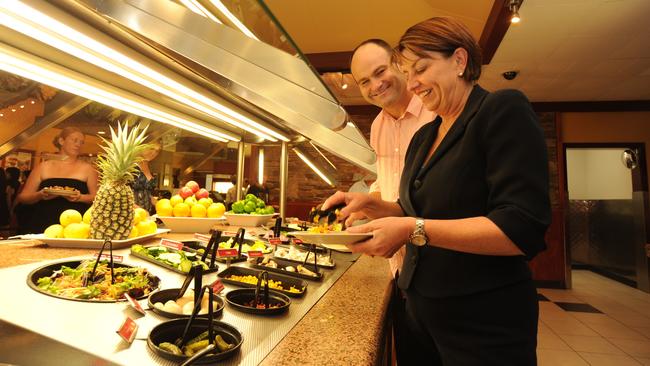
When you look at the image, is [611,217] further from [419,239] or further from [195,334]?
[195,334]

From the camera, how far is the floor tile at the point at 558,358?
133 inches

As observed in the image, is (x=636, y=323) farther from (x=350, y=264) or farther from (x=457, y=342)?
(x=457, y=342)

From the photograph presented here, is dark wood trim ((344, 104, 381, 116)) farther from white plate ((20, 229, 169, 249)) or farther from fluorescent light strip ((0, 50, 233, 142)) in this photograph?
white plate ((20, 229, 169, 249))

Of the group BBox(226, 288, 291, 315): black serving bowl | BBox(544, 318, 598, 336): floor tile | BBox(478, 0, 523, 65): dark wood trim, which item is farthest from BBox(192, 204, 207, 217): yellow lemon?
BBox(544, 318, 598, 336): floor tile

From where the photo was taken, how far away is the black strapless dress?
2.96 meters

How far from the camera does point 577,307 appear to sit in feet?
17.3

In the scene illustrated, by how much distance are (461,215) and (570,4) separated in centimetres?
380

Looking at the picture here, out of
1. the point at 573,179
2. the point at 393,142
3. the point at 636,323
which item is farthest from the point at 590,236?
the point at 393,142

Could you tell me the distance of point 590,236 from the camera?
795cm

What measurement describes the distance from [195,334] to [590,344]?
462cm

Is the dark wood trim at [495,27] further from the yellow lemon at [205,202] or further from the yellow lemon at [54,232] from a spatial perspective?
the yellow lemon at [54,232]

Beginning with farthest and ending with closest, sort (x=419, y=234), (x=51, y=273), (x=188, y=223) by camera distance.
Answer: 1. (x=188, y=223)
2. (x=51, y=273)
3. (x=419, y=234)

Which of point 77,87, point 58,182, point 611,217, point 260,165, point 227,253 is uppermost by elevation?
point 77,87

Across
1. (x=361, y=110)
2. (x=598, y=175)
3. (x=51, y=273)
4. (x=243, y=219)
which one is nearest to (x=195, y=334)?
(x=51, y=273)
